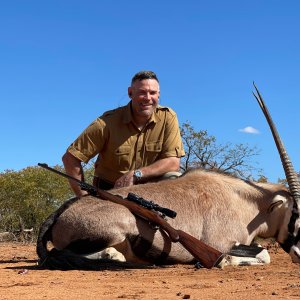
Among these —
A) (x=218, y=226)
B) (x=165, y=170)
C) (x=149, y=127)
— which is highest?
(x=149, y=127)

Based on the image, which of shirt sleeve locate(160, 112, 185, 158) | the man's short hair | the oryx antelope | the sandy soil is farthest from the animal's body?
the man's short hair

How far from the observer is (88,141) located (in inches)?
265

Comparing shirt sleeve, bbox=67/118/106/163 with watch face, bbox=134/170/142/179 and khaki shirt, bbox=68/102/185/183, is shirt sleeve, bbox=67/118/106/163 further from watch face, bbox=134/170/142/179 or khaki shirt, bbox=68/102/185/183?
watch face, bbox=134/170/142/179

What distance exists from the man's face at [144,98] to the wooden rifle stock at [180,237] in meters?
1.45

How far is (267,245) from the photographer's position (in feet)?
29.8

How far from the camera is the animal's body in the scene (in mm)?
5574

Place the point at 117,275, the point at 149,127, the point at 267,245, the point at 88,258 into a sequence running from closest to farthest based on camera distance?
the point at 117,275 < the point at 88,258 < the point at 149,127 < the point at 267,245

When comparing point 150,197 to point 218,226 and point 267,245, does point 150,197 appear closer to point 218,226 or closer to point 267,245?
point 218,226

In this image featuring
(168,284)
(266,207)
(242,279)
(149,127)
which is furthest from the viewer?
(149,127)

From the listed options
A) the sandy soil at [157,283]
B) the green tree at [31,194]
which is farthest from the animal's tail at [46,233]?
the green tree at [31,194]

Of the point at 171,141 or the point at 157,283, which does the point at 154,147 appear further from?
the point at 157,283

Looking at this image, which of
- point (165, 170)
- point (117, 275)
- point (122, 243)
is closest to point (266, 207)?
point (165, 170)

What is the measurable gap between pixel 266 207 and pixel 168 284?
2487mm

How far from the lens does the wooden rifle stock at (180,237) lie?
5324 mm
